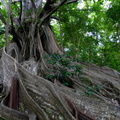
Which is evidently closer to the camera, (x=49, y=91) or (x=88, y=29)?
(x=49, y=91)

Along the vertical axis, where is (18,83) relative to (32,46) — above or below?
below

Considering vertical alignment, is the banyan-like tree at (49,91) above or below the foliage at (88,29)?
below

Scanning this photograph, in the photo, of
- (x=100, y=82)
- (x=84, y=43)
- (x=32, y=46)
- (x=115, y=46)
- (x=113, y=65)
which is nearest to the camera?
(x=100, y=82)

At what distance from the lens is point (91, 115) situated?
2215 mm

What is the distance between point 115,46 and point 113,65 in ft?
4.82

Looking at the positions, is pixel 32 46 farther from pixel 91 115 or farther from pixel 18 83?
pixel 91 115

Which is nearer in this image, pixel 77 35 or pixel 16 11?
pixel 16 11

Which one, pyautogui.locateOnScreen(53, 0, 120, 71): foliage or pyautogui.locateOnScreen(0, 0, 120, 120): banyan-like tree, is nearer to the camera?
pyautogui.locateOnScreen(0, 0, 120, 120): banyan-like tree

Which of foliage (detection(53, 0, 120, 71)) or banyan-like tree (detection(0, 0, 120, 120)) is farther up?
foliage (detection(53, 0, 120, 71))

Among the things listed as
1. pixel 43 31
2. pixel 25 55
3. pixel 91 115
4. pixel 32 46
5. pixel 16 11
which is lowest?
pixel 91 115

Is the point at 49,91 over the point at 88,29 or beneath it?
beneath

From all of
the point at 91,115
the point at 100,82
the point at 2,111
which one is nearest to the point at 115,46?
the point at 100,82

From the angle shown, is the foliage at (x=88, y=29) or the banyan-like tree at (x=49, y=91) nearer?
the banyan-like tree at (x=49, y=91)

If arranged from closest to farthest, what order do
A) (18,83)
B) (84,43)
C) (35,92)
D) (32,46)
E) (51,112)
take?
(51,112) → (35,92) → (18,83) → (32,46) → (84,43)
